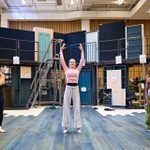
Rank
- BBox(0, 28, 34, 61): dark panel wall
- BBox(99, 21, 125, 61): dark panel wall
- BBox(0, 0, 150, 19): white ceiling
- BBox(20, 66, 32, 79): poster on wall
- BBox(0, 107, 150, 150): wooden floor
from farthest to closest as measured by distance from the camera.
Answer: BBox(0, 0, 150, 19): white ceiling → BBox(20, 66, 32, 79): poster on wall → BBox(99, 21, 125, 61): dark panel wall → BBox(0, 28, 34, 61): dark panel wall → BBox(0, 107, 150, 150): wooden floor

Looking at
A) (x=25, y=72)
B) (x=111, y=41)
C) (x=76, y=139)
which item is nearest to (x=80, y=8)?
(x=111, y=41)

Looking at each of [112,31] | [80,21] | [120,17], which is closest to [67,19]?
[80,21]

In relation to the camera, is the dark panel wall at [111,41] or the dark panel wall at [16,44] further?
the dark panel wall at [111,41]

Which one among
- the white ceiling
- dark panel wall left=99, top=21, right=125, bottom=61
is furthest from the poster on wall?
the white ceiling

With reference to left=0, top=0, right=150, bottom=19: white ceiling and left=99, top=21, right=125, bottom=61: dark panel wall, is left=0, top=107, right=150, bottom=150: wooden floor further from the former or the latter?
left=0, top=0, right=150, bottom=19: white ceiling

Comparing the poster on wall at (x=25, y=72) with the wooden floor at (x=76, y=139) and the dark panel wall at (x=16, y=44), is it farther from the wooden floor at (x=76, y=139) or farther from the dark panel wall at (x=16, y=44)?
the wooden floor at (x=76, y=139)

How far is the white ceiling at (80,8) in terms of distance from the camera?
17.9 meters

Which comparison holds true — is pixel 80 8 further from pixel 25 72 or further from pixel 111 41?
pixel 25 72

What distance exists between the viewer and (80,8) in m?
18.9

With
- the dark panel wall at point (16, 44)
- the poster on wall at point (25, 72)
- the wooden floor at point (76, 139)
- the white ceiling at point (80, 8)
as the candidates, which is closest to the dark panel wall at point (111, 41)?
the white ceiling at point (80, 8)

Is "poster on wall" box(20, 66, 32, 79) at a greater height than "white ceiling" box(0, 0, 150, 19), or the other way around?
"white ceiling" box(0, 0, 150, 19)

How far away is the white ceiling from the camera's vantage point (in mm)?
17938

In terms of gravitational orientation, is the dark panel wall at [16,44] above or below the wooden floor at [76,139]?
above

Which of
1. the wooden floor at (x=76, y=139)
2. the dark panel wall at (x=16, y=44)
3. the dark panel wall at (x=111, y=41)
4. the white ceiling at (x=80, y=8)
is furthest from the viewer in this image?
the white ceiling at (x=80, y=8)
